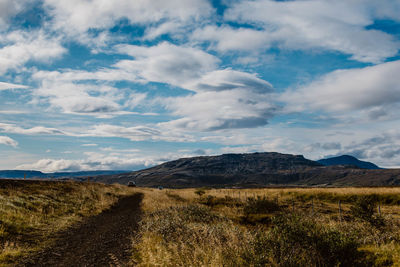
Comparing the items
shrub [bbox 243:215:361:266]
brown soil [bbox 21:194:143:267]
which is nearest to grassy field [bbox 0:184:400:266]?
shrub [bbox 243:215:361:266]

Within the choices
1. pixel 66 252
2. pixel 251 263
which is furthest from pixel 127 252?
pixel 251 263

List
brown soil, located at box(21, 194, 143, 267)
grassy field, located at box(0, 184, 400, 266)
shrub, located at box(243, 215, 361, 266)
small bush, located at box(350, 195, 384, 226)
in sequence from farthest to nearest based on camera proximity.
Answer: small bush, located at box(350, 195, 384, 226) < brown soil, located at box(21, 194, 143, 267) < grassy field, located at box(0, 184, 400, 266) < shrub, located at box(243, 215, 361, 266)

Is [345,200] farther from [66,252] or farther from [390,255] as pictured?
[66,252]

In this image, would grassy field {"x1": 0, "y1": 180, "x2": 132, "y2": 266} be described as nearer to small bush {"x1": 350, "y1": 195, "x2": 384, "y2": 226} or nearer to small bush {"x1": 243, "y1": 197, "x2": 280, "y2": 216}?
small bush {"x1": 243, "y1": 197, "x2": 280, "y2": 216}

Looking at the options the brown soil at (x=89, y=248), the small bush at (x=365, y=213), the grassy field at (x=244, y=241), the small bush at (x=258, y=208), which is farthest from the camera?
the small bush at (x=258, y=208)

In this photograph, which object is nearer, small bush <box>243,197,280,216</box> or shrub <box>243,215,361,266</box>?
shrub <box>243,215,361,266</box>

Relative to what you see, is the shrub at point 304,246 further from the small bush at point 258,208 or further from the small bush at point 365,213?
the small bush at point 258,208

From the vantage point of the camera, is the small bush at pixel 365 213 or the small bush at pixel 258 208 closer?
the small bush at pixel 365 213

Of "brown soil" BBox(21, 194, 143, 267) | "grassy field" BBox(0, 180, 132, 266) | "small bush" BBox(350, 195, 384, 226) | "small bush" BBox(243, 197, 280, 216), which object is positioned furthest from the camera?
"small bush" BBox(243, 197, 280, 216)

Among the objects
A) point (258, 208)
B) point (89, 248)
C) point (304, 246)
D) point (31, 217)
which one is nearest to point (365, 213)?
point (304, 246)

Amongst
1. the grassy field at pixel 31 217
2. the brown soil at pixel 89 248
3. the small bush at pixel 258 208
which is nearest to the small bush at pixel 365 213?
the small bush at pixel 258 208

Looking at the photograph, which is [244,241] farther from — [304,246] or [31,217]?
[31,217]

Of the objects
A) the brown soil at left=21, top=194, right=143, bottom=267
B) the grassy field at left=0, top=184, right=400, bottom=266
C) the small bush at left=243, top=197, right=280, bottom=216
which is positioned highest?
the grassy field at left=0, top=184, right=400, bottom=266

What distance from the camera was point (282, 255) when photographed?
7.30m
